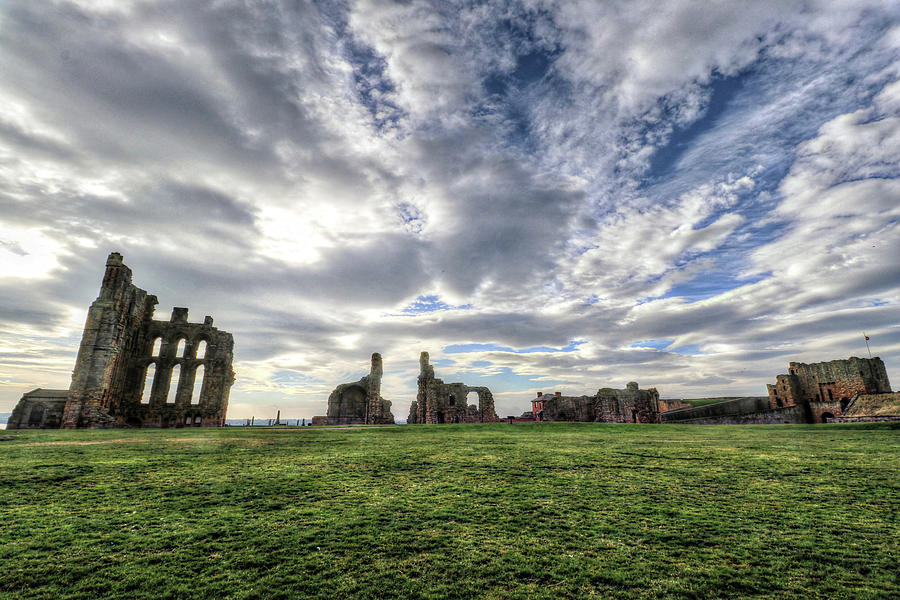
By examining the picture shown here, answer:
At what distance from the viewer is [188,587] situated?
4562 millimetres

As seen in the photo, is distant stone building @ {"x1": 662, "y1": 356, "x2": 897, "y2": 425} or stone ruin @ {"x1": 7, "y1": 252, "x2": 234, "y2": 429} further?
distant stone building @ {"x1": 662, "y1": 356, "x2": 897, "y2": 425}

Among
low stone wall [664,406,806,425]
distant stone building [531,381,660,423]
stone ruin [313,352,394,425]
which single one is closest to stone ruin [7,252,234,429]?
stone ruin [313,352,394,425]

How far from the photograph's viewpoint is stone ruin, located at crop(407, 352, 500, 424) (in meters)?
46.4

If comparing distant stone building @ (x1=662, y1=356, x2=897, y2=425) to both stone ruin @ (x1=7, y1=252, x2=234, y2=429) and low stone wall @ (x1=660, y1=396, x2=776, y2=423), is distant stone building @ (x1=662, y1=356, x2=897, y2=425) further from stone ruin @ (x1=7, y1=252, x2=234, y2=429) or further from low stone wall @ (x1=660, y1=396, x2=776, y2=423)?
stone ruin @ (x1=7, y1=252, x2=234, y2=429)

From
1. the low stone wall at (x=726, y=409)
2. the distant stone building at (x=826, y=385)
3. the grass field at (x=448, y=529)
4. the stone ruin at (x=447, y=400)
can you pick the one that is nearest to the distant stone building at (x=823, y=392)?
the distant stone building at (x=826, y=385)

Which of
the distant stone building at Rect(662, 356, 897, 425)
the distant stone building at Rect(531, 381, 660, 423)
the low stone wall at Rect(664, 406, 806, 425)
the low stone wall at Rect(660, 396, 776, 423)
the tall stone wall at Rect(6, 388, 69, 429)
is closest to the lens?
the distant stone building at Rect(662, 356, 897, 425)

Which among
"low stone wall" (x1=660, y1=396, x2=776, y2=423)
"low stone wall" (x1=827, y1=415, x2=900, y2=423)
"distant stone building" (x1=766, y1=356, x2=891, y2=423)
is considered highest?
"distant stone building" (x1=766, y1=356, x2=891, y2=423)

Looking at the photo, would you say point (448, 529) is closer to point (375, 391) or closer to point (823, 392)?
point (375, 391)

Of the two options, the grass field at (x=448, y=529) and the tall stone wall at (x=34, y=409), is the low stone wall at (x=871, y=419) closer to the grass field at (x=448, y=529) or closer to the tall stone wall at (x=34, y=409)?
the grass field at (x=448, y=529)

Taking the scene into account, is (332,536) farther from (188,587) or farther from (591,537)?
(591,537)

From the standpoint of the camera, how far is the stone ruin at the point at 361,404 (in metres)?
45.9

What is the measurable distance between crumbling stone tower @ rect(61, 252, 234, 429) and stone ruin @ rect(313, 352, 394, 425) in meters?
12.6

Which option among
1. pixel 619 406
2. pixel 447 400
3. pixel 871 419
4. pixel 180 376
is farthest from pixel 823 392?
pixel 180 376

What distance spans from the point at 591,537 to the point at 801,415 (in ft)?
174
